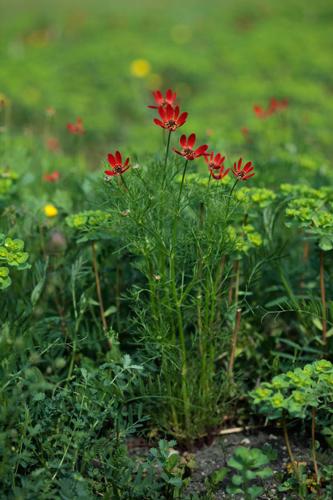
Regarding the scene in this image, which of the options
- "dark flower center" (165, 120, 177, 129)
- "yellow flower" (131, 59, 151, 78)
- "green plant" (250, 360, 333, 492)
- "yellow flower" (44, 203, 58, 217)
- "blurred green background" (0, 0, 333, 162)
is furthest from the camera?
"yellow flower" (131, 59, 151, 78)

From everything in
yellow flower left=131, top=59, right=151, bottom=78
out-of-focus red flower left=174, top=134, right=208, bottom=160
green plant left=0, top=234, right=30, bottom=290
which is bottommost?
green plant left=0, top=234, right=30, bottom=290

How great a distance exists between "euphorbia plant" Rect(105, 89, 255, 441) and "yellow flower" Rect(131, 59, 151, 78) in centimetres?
437

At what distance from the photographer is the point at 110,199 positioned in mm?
1876

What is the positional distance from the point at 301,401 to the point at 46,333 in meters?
0.94

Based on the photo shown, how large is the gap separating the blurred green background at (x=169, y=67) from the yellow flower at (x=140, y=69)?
0.01 m

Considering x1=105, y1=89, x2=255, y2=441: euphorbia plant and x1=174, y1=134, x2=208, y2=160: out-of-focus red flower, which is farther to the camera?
x1=105, y1=89, x2=255, y2=441: euphorbia plant

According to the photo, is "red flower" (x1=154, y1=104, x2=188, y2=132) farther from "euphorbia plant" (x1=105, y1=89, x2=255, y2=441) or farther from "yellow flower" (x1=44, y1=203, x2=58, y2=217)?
"yellow flower" (x1=44, y1=203, x2=58, y2=217)

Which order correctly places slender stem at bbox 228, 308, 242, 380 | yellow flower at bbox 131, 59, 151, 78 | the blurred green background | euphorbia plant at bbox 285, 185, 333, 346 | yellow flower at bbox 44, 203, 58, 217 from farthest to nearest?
yellow flower at bbox 131, 59, 151, 78
the blurred green background
yellow flower at bbox 44, 203, 58, 217
slender stem at bbox 228, 308, 242, 380
euphorbia plant at bbox 285, 185, 333, 346

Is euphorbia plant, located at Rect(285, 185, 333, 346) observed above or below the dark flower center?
below

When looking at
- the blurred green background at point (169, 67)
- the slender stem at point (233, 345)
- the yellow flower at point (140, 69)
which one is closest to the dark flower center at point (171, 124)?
the slender stem at point (233, 345)

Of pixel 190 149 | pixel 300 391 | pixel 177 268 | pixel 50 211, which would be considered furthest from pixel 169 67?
pixel 300 391

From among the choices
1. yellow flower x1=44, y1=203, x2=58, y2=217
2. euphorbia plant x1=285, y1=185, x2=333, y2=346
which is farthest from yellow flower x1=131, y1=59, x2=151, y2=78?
euphorbia plant x1=285, y1=185, x2=333, y2=346

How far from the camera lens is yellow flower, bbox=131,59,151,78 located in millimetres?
6152

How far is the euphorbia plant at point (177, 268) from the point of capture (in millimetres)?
1802
